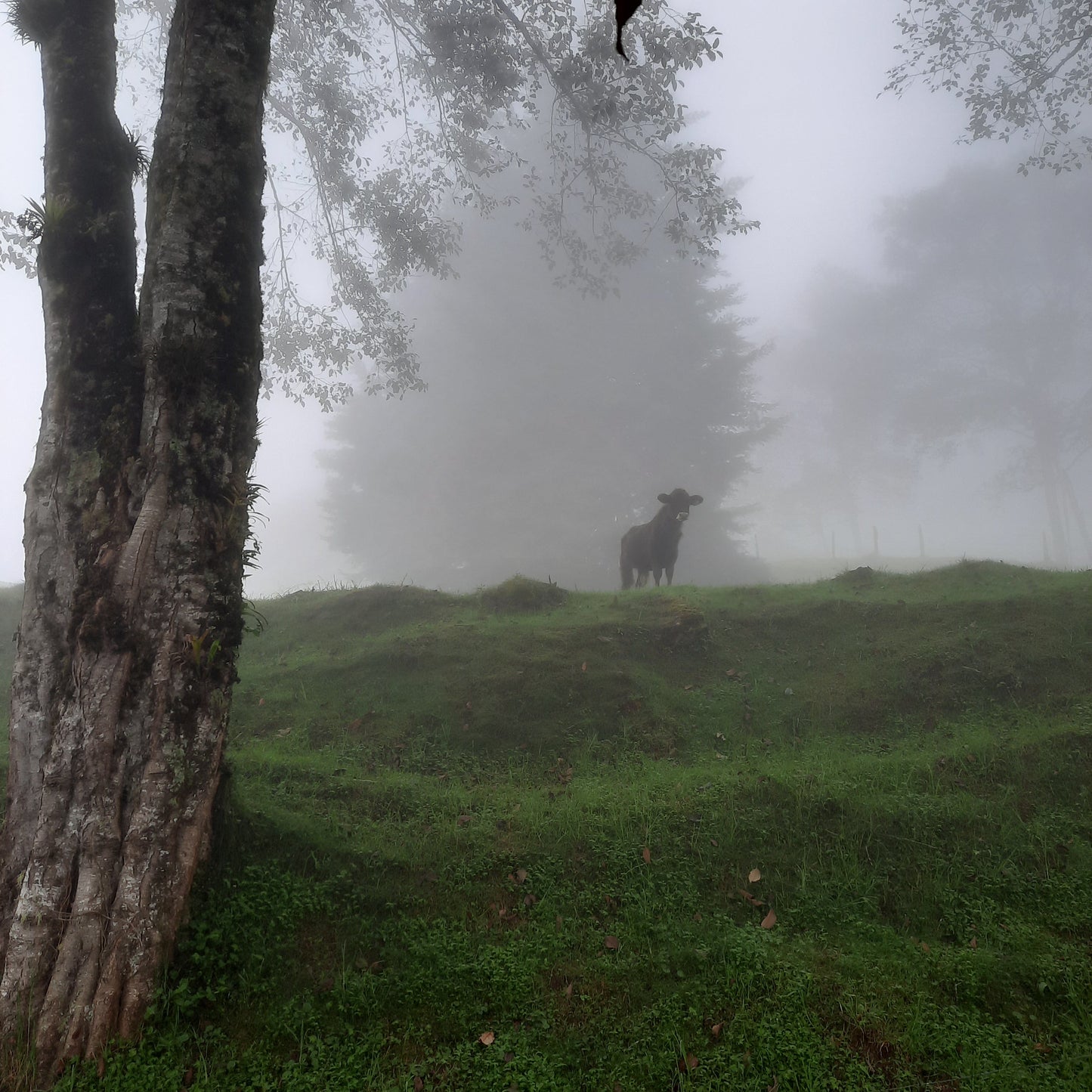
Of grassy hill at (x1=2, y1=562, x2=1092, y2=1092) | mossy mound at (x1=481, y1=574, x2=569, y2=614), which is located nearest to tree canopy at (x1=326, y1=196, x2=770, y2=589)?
mossy mound at (x1=481, y1=574, x2=569, y2=614)

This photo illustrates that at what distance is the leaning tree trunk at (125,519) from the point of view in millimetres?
3770

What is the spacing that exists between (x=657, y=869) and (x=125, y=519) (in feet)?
14.7

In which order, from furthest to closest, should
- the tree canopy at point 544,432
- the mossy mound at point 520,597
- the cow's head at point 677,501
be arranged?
1. the tree canopy at point 544,432
2. the cow's head at point 677,501
3. the mossy mound at point 520,597

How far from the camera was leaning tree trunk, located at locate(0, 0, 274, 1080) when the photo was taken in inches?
148

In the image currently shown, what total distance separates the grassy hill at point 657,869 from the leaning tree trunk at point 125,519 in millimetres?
553

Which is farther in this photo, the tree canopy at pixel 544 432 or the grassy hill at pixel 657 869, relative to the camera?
the tree canopy at pixel 544 432

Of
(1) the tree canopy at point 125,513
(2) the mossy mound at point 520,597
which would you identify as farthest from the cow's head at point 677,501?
(1) the tree canopy at point 125,513

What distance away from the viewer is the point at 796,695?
8.21m

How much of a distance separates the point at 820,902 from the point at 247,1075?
3.79m

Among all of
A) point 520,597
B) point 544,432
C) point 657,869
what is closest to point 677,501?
point 520,597

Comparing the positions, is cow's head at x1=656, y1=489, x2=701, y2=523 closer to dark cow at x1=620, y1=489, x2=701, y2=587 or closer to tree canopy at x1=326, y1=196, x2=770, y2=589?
dark cow at x1=620, y1=489, x2=701, y2=587

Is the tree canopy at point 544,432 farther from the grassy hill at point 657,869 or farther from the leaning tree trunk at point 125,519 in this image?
the leaning tree trunk at point 125,519

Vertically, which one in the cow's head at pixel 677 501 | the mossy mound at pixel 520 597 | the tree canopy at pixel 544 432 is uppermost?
the tree canopy at pixel 544 432

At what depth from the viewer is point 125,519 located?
14.0 feet
